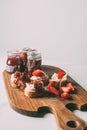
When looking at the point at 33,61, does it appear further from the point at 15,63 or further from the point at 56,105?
the point at 56,105

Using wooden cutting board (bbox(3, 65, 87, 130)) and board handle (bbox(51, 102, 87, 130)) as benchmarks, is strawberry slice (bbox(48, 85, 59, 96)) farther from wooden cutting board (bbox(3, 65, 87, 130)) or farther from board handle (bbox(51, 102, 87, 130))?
board handle (bbox(51, 102, 87, 130))

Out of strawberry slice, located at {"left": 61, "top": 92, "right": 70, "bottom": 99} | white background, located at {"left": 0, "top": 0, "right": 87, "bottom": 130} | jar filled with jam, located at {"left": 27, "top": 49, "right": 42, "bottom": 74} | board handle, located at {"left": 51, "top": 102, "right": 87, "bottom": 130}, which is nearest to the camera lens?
board handle, located at {"left": 51, "top": 102, "right": 87, "bottom": 130}

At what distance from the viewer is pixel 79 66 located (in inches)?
66.3

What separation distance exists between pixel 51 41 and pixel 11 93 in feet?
5.44

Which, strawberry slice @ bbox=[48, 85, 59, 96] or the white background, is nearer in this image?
strawberry slice @ bbox=[48, 85, 59, 96]

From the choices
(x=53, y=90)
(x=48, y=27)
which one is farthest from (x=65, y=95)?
(x=48, y=27)

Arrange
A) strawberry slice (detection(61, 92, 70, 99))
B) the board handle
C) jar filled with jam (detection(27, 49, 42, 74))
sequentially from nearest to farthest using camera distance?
1. the board handle
2. strawberry slice (detection(61, 92, 70, 99))
3. jar filled with jam (detection(27, 49, 42, 74))

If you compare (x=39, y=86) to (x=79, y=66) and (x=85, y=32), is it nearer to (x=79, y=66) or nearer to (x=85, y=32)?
(x=79, y=66)

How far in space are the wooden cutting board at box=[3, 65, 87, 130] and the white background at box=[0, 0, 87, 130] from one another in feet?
4.93

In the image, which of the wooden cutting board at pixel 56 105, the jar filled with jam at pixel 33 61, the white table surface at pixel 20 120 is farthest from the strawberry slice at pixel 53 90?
the jar filled with jam at pixel 33 61

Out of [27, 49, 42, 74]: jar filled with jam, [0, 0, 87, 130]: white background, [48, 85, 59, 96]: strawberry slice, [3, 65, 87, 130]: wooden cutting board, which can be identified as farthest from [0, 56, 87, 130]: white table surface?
[0, 0, 87, 130]: white background

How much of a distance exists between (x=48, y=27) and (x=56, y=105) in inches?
71.1

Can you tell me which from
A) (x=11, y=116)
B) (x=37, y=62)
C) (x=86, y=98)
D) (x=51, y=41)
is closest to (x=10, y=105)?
(x=11, y=116)

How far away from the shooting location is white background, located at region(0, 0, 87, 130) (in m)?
2.72
